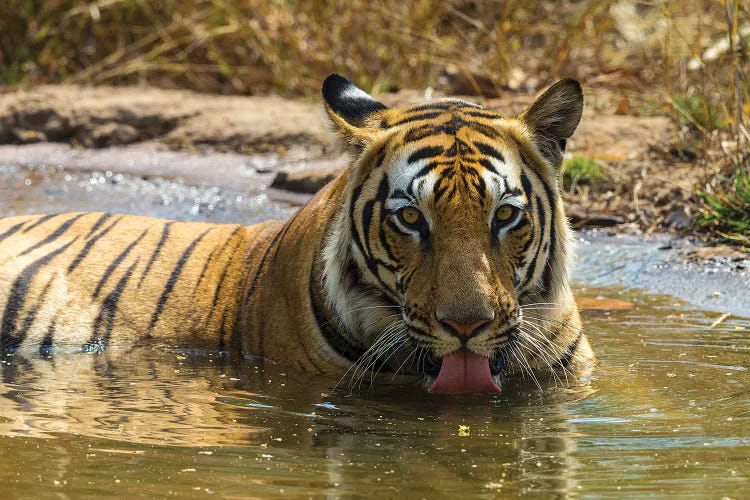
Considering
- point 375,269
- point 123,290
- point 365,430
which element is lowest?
point 365,430

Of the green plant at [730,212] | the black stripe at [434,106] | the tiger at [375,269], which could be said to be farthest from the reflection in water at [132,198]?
the black stripe at [434,106]

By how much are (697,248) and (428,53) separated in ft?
12.9

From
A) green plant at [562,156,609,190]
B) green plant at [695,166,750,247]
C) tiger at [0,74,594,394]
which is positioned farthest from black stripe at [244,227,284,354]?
green plant at [562,156,609,190]

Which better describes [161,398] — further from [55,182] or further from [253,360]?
[55,182]

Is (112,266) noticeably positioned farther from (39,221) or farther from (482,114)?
(482,114)

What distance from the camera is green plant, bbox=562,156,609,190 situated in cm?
716

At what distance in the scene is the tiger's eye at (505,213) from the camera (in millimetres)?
3715

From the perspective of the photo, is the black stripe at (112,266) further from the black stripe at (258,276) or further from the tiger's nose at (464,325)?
the tiger's nose at (464,325)

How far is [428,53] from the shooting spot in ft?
31.2

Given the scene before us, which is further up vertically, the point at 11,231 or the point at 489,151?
the point at 489,151

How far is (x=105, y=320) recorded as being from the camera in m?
4.75

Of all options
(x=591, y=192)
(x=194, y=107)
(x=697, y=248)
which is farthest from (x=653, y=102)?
(x=194, y=107)

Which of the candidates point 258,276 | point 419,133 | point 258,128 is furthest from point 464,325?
point 258,128

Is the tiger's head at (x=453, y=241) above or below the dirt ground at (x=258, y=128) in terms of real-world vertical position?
below
